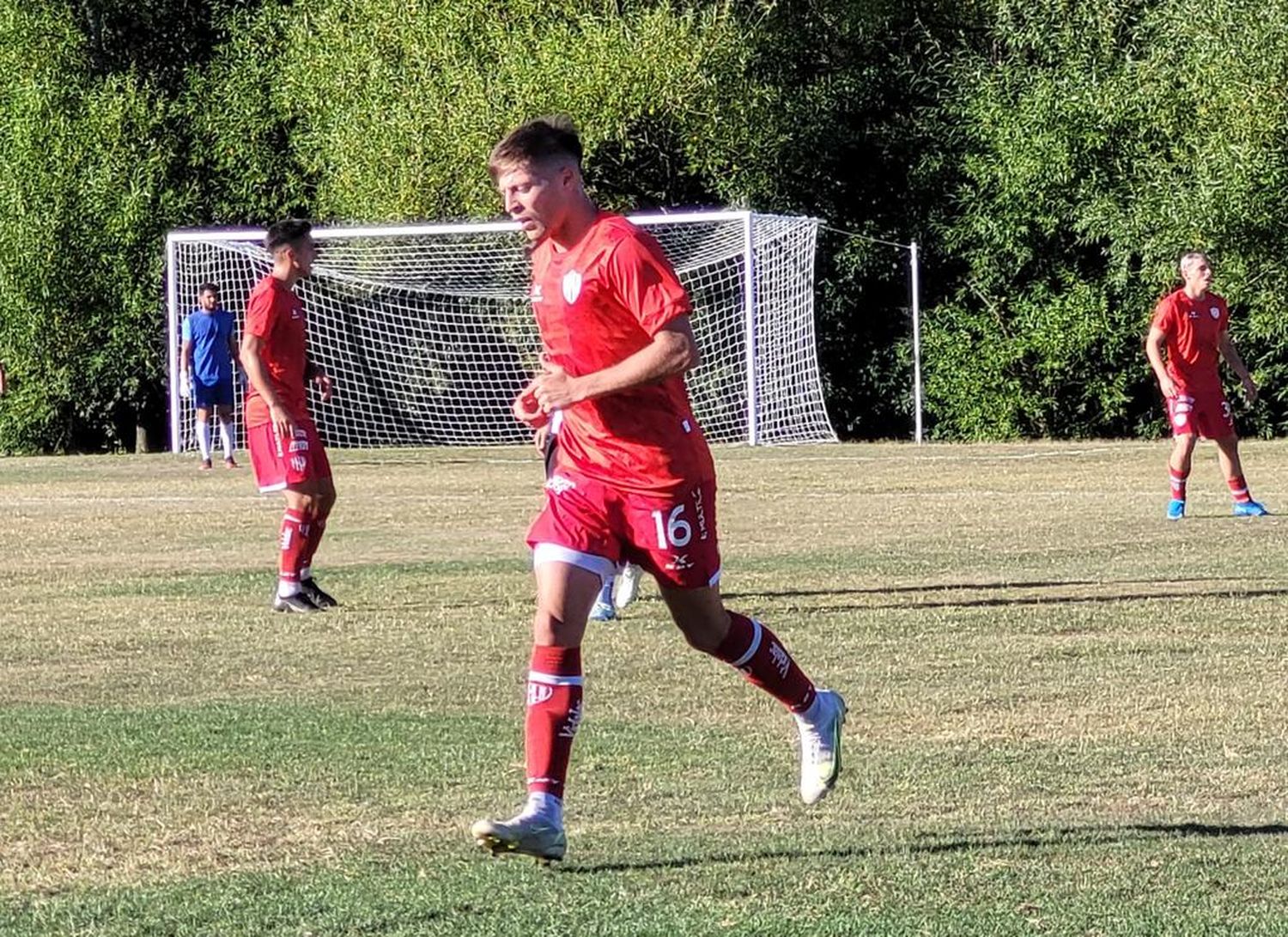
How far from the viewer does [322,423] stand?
33.9m

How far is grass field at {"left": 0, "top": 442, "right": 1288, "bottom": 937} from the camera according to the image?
5.73 meters

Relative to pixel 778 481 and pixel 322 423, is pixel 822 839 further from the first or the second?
pixel 322 423

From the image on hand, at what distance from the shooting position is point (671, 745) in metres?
8.12

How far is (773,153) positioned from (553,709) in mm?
28359

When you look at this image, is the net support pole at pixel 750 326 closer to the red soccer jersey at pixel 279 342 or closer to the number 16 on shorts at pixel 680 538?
the red soccer jersey at pixel 279 342

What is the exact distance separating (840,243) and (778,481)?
12.5m

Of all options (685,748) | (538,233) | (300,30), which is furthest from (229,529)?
(300,30)

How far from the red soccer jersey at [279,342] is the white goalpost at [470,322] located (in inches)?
689

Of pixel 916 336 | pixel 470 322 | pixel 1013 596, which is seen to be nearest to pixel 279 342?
pixel 1013 596

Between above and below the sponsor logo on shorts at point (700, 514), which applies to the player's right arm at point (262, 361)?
above

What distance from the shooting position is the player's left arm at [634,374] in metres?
6.08

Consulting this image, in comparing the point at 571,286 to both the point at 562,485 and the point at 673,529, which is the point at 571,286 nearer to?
the point at 562,485

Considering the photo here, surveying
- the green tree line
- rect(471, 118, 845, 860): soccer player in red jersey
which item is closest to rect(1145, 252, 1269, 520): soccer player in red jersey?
rect(471, 118, 845, 860): soccer player in red jersey

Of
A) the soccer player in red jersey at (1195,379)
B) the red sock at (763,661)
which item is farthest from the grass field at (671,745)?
the soccer player in red jersey at (1195,379)
